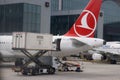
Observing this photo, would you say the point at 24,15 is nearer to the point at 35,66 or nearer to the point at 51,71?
the point at 51,71

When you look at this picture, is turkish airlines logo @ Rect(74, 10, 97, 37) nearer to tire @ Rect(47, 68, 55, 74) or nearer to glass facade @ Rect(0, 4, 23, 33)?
tire @ Rect(47, 68, 55, 74)

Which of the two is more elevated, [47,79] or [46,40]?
[46,40]

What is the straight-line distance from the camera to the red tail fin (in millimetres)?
33531

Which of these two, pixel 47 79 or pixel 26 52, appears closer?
pixel 47 79

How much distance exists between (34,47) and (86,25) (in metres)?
7.14

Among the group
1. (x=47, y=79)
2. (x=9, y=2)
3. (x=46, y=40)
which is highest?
(x=9, y=2)

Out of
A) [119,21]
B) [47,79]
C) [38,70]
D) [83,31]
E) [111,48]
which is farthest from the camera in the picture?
[119,21]

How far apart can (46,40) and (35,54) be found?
2297 mm

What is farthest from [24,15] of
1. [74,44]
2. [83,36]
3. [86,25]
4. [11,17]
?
[74,44]

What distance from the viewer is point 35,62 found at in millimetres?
30516

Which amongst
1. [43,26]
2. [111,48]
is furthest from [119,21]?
[111,48]

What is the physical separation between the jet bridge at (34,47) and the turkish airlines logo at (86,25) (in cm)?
383

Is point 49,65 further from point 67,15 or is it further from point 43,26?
point 67,15

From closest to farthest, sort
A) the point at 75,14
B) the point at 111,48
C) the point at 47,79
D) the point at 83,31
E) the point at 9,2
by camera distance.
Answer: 1. the point at 47,79
2. the point at 83,31
3. the point at 111,48
4. the point at 9,2
5. the point at 75,14
